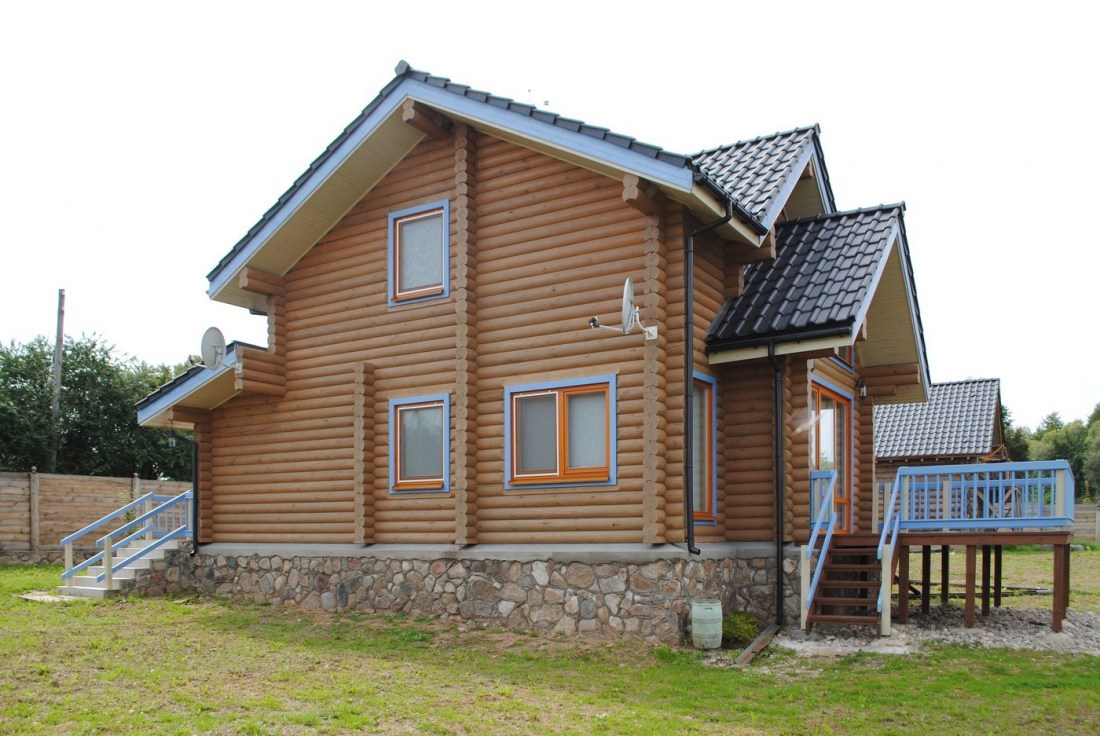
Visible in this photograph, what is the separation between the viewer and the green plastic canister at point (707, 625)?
1077 centimetres

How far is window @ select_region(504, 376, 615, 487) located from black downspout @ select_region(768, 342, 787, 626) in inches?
84.3

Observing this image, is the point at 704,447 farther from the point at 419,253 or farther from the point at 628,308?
the point at 419,253

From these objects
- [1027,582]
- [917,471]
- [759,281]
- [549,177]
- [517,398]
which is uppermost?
[549,177]

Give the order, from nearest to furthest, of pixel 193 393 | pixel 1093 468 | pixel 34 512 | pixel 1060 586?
pixel 1060 586, pixel 193 393, pixel 34 512, pixel 1093 468

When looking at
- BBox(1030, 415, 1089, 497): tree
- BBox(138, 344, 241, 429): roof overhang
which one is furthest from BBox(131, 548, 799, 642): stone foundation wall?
BBox(1030, 415, 1089, 497): tree

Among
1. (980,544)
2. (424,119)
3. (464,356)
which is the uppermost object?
(424,119)

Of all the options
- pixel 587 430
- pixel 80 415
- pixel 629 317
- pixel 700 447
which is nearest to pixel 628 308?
pixel 629 317

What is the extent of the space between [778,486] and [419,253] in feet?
20.6

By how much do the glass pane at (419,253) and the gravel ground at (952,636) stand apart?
7.05 metres

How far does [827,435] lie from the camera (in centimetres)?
1430

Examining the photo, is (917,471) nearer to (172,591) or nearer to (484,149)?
(484,149)

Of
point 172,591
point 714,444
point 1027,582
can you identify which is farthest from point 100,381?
point 1027,582

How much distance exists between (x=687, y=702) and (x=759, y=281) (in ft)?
21.3

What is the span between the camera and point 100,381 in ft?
109
